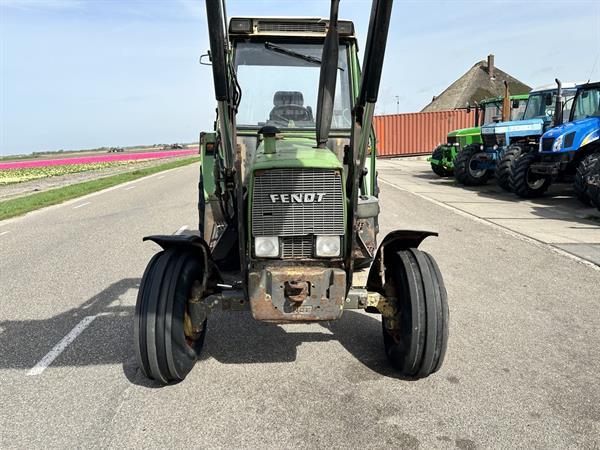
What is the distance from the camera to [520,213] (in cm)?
1153

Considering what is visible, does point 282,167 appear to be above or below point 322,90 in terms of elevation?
below

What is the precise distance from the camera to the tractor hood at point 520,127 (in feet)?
51.6

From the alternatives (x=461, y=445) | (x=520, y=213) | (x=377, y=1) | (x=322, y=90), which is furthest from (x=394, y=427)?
(x=520, y=213)

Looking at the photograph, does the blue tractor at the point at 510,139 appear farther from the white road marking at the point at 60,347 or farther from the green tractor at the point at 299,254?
the white road marking at the point at 60,347

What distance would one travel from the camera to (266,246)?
334cm

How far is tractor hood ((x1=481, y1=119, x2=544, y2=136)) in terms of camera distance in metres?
15.7

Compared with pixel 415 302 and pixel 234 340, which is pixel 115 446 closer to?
pixel 234 340

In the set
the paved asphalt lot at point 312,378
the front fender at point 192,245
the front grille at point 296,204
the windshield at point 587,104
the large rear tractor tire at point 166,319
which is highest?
the windshield at point 587,104

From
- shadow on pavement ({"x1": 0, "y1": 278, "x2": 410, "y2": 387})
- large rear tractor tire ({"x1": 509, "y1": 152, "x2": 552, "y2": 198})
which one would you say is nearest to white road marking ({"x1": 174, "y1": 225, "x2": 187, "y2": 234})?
shadow on pavement ({"x1": 0, "y1": 278, "x2": 410, "y2": 387})

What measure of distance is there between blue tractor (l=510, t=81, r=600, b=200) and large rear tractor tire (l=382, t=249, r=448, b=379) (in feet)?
30.9

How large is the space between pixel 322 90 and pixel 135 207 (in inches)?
428

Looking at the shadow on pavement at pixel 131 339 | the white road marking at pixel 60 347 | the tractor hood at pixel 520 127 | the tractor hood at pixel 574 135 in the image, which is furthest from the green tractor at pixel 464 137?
the white road marking at pixel 60 347

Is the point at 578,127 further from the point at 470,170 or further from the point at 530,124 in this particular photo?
the point at 470,170

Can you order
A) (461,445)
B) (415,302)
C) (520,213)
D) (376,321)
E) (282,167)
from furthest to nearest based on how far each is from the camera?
(520,213), (376,321), (415,302), (282,167), (461,445)
